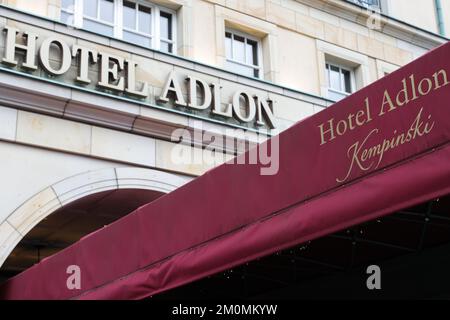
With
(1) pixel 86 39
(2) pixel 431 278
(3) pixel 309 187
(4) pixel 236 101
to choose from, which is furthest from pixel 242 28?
(3) pixel 309 187

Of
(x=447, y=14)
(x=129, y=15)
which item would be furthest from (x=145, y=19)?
(x=447, y=14)

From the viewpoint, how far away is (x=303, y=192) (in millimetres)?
5098

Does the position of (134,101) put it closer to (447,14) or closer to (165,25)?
(165,25)

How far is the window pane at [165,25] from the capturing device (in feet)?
40.1

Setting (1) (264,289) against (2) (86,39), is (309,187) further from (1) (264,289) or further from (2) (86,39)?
(2) (86,39)

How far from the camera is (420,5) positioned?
56.4 feet

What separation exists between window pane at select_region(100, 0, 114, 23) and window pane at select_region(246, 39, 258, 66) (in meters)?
2.76

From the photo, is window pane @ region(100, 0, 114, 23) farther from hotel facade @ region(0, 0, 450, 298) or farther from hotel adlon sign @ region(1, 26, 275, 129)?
hotel adlon sign @ region(1, 26, 275, 129)

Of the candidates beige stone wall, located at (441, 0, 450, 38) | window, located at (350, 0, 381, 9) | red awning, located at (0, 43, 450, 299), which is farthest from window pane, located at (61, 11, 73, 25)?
beige stone wall, located at (441, 0, 450, 38)

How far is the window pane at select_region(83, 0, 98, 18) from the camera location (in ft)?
37.3

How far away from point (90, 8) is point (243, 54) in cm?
304

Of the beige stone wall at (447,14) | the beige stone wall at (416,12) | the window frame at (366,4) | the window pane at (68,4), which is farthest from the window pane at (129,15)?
the beige stone wall at (447,14)

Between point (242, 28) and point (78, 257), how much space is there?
6767 mm

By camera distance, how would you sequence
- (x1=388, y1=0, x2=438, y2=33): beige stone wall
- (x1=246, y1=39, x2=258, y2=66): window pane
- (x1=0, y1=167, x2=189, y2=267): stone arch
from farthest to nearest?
(x1=388, y1=0, x2=438, y2=33): beige stone wall, (x1=246, y1=39, x2=258, y2=66): window pane, (x1=0, y1=167, x2=189, y2=267): stone arch
